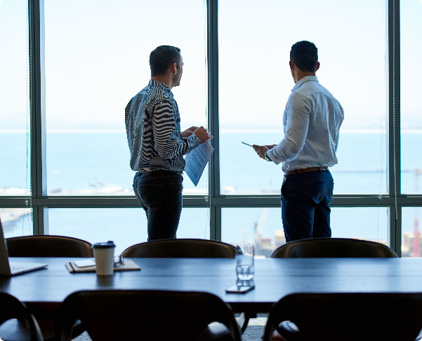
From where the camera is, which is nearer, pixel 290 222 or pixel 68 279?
pixel 68 279

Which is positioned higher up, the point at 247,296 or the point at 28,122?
the point at 28,122

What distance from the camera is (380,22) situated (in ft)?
15.1

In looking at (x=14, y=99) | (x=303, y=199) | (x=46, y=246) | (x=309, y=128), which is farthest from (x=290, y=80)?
(x=46, y=246)

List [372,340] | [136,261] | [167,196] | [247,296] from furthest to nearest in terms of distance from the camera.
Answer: [167,196]
[136,261]
[247,296]
[372,340]

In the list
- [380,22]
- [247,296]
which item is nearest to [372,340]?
[247,296]

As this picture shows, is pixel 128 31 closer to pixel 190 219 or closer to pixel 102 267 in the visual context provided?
pixel 190 219

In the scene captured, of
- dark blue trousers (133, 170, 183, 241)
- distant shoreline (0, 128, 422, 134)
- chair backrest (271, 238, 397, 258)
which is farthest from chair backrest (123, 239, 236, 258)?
distant shoreline (0, 128, 422, 134)

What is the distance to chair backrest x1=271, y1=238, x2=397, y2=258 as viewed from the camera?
275 cm

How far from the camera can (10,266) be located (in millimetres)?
2338

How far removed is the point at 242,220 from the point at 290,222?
1220 mm

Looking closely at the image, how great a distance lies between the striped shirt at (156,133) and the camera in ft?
10.5

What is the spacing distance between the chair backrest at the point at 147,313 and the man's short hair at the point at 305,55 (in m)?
2.16

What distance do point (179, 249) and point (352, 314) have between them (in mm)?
1298

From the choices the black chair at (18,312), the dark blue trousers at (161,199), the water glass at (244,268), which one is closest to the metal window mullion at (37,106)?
the dark blue trousers at (161,199)
